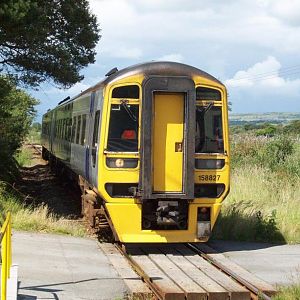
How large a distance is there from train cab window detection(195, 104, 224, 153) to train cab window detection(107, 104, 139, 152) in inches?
41.0

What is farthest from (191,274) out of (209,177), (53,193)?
(53,193)

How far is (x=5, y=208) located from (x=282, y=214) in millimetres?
5699

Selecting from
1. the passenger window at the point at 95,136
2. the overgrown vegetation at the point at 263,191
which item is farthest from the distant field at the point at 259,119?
the passenger window at the point at 95,136

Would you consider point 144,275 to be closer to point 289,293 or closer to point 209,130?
point 289,293

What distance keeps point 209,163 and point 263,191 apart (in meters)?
5.18

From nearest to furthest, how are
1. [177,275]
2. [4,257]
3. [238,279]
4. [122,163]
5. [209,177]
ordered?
[4,257] < [238,279] < [177,275] < [122,163] < [209,177]

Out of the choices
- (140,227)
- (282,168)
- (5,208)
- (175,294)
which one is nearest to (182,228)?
(140,227)

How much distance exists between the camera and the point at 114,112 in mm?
9656

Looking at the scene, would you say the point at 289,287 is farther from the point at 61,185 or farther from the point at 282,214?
the point at 61,185

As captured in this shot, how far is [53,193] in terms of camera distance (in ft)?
65.4

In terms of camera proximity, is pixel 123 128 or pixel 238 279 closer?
pixel 238 279

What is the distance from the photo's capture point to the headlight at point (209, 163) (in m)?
9.77

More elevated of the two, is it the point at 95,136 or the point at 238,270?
the point at 95,136

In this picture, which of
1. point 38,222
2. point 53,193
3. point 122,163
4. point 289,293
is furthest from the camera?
point 53,193
